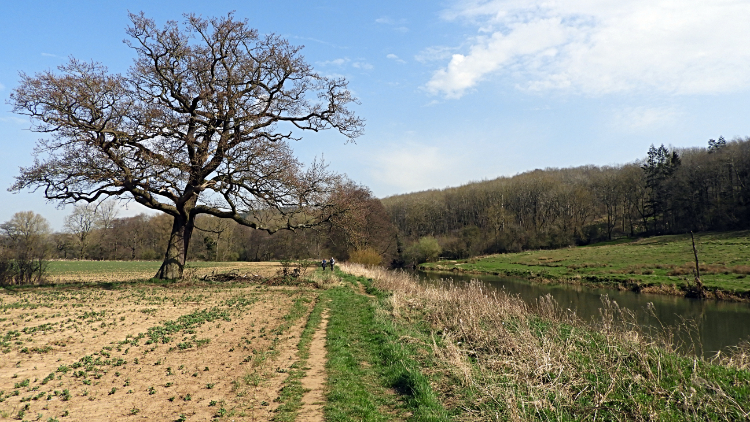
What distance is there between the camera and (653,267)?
3378 centimetres

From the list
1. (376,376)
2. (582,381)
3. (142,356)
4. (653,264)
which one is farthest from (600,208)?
(142,356)

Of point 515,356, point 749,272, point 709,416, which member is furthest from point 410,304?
point 749,272

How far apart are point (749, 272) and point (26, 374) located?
1460 inches

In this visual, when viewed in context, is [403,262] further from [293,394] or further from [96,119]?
[293,394]

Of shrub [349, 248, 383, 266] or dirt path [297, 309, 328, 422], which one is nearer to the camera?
dirt path [297, 309, 328, 422]

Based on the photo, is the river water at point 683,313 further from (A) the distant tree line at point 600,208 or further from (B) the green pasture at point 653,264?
(A) the distant tree line at point 600,208

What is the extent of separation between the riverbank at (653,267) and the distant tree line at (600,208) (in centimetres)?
720

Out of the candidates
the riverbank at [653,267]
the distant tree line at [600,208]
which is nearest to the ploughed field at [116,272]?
the riverbank at [653,267]

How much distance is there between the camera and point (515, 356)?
22.1 ft

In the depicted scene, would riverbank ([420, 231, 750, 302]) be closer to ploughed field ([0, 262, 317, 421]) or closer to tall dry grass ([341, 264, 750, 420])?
tall dry grass ([341, 264, 750, 420])

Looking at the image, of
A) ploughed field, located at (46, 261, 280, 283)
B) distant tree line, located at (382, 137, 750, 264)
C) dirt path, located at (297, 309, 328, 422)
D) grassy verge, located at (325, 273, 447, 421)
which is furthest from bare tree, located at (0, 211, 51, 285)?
distant tree line, located at (382, 137, 750, 264)

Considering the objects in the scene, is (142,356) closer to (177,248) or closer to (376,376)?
(376,376)

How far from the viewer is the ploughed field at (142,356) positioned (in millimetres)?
5152

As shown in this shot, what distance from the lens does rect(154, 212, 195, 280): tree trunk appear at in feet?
62.1
